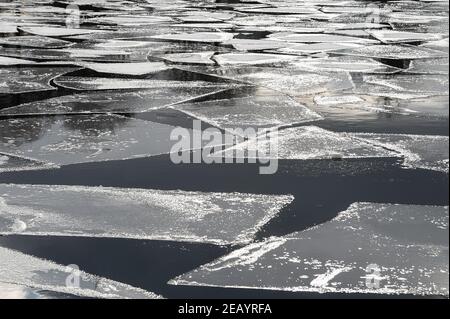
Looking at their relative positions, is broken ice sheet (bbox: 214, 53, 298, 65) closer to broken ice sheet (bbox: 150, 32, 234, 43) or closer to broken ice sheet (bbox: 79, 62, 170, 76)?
broken ice sheet (bbox: 79, 62, 170, 76)

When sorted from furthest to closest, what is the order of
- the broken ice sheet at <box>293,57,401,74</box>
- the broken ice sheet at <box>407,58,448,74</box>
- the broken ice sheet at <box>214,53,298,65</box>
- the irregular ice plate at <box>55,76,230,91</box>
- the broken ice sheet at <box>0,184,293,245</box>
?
the broken ice sheet at <box>214,53,298,65</box> → the broken ice sheet at <box>293,57,401,74</box> → the broken ice sheet at <box>407,58,448,74</box> → the irregular ice plate at <box>55,76,230,91</box> → the broken ice sheet at <box>0,184,293,245</box>

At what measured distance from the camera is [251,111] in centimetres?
410

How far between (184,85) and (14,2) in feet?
26.5

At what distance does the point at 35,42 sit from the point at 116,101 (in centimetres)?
294

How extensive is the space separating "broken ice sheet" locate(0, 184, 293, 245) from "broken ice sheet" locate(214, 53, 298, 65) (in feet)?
10.6

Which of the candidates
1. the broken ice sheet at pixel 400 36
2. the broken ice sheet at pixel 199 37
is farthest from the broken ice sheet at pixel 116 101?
the broken ice sheet at pixel 400 36

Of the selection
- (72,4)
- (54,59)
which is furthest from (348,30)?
(72,4)

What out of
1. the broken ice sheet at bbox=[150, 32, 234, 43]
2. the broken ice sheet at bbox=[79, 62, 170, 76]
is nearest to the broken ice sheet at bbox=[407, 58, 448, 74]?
the broken ice sheet at bbox=[79, 62, 170, 76]

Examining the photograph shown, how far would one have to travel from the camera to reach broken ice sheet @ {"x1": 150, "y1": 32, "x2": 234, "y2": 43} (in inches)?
288

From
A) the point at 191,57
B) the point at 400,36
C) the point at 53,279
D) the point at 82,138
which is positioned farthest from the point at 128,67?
the point at 53,279

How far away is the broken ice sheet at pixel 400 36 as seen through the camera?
7.29 metres

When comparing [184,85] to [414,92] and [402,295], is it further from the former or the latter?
[402,295]

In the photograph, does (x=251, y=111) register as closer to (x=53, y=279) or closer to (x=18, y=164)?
(x=18, y=164)

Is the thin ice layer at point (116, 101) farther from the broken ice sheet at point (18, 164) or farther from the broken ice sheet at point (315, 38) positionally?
the broken ice sheet at point (315, 38)
